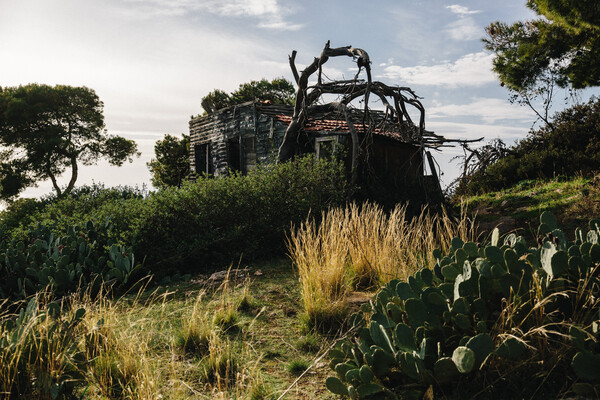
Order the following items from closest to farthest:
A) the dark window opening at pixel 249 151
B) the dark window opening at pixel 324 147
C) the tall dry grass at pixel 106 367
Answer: the tall dry grass at pixel 106 367
the dark window opening at pixel 324 147
the dark window opening at pixel 249 151

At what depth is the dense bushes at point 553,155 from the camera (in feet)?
40.0

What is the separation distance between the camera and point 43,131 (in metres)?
24.2

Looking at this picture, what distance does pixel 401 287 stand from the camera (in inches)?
110

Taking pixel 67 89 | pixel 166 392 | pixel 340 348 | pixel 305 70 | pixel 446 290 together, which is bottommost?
pixel 166 392

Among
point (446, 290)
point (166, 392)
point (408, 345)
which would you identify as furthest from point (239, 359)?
point (446, 290)

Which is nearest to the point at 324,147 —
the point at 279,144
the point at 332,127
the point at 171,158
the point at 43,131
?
the point at 332,127

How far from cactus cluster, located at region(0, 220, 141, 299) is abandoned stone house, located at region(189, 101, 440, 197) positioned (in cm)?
465

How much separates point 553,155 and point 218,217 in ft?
34.5

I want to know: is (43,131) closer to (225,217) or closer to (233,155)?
(233,155)

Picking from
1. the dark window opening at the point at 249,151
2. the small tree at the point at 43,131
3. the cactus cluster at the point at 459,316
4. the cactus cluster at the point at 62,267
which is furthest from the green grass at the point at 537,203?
the small tree at the point at 43,131

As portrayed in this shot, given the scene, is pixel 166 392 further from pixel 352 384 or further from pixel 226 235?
pixel 226 235

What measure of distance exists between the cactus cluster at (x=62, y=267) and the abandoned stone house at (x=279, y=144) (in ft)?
15.3

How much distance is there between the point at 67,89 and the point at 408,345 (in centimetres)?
2723

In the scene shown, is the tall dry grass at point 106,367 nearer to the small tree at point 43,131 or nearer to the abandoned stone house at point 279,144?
the abandoned stone house at point 279,144
